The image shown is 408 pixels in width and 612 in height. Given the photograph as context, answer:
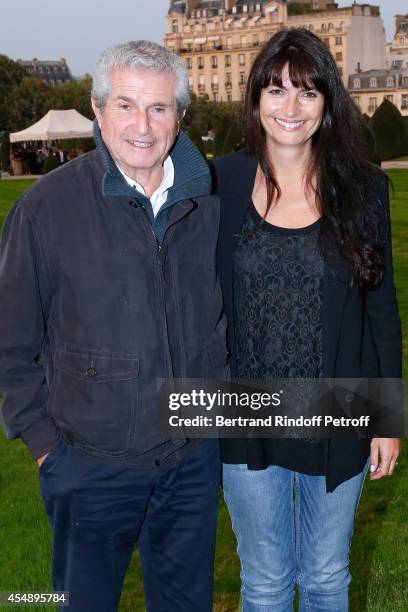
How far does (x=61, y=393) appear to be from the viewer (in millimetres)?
2143

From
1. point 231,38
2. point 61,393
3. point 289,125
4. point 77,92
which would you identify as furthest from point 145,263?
point 231,38

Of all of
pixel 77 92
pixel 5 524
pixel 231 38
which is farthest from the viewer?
pixel 231 38

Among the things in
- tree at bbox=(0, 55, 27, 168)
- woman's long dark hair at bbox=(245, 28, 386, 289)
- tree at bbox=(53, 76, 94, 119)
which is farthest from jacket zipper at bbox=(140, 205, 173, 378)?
tree at bbox=(53, 76, 94, 119)

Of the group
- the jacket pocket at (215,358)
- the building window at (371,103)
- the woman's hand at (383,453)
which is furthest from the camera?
the building window at (371,103)

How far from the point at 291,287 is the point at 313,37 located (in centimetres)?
63

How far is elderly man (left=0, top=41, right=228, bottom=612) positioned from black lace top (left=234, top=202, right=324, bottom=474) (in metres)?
0.09

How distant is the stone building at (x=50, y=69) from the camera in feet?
331

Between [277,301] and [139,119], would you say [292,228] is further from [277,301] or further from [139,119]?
[139,119]

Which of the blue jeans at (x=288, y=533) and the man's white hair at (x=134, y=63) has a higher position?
the man's white hair at (x=134, y=63)

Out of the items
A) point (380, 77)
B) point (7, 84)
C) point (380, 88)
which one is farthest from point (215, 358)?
point (380, 77)

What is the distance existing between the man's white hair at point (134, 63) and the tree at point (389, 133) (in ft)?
84.4

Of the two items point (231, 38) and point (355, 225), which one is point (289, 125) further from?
point (231, 38)

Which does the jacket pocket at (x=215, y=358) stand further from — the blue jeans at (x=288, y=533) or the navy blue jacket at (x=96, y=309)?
the blue jeans at (x=288, y=533)

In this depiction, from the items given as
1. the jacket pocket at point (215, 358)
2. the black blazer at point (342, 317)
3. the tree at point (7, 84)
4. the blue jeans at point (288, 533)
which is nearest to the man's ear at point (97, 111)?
the black blazer at point (342, 317)
